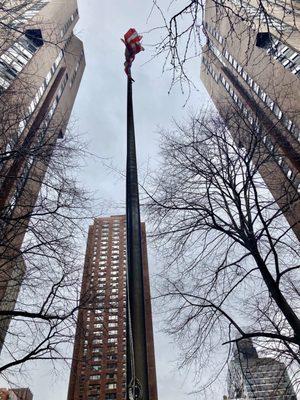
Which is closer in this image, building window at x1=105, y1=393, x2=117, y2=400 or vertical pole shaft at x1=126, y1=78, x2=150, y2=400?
vertical pole shaft at x1=126, y1=78, x2=150, y2=400

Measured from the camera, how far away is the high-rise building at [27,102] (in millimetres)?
7691

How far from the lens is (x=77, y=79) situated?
56.9 metres

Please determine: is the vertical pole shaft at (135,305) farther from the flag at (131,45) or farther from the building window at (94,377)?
the building window at (94,377)

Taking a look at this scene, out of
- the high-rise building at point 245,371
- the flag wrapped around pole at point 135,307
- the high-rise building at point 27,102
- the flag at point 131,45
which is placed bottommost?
the flag wrapped around pole at point 135,307

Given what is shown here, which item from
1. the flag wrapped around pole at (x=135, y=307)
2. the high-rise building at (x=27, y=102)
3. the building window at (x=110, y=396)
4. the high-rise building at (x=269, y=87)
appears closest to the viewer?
the flag wrapped around pole at (x=135, y=307)

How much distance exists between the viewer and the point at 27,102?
991 centimetres

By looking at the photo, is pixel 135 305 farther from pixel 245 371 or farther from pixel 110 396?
pixel 110 396

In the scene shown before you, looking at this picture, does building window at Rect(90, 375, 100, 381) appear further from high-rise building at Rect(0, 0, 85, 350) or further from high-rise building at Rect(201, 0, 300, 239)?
high-rise building at Rect(201, 0, 300, 239)

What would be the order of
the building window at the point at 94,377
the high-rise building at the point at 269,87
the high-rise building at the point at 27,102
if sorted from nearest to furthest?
the high-rise building at the point at 27,102 < the high-rise building at the point at 269,87 < the building window at the point at 94,377

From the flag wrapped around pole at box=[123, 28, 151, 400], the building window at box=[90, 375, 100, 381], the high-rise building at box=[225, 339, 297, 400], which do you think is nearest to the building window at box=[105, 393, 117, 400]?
the building window at box=[90, 375, 100, 381]

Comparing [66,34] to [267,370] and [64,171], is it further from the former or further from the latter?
[267,370]

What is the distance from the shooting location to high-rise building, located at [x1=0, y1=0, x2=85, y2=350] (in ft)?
25.2

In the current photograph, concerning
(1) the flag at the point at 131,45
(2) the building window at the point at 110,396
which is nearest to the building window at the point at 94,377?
(2) the building window at the point at 110,396

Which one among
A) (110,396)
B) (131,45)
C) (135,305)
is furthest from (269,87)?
(110,396)
